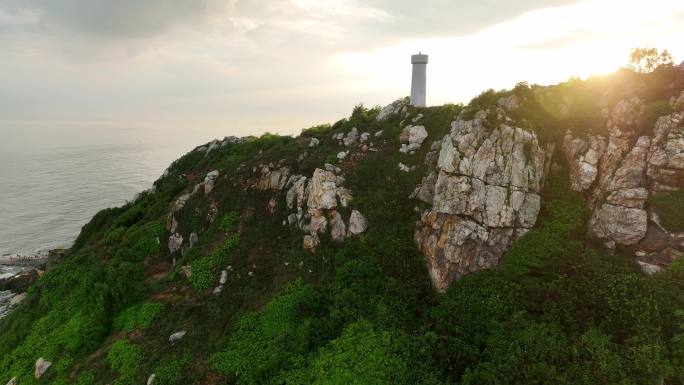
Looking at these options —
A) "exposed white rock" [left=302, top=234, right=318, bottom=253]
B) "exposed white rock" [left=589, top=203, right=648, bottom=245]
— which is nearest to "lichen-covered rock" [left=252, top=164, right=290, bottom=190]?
"exposed white rock" [left=302, top=234, right=318, bottom=253]

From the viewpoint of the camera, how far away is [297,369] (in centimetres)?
1562

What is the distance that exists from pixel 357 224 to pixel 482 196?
7.24 meters

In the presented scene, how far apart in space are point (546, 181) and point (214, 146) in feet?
129

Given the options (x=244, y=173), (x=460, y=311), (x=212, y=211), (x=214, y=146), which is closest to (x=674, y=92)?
(x=460, y=311)

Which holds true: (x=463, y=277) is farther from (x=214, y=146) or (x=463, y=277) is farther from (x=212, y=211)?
(x=214, y=146)

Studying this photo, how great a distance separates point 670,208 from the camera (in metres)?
14.1

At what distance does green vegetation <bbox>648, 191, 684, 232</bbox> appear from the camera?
13902 mm

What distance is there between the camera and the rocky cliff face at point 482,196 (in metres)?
16.8

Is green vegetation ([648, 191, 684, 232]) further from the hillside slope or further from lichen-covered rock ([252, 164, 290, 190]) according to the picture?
lichen-covered rock ([252, 164, 290, 190])

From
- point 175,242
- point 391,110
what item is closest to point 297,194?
point 175,242

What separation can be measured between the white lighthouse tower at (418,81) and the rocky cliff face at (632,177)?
614 inches

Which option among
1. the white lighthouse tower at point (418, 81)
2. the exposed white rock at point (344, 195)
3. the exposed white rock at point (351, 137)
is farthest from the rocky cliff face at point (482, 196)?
the white lighthouse tower at point (418, 81)

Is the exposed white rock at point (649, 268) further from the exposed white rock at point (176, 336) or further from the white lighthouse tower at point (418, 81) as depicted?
the exposed white rock at point (176, 336)

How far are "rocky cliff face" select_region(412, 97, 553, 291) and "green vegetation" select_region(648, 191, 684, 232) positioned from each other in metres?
4.45
